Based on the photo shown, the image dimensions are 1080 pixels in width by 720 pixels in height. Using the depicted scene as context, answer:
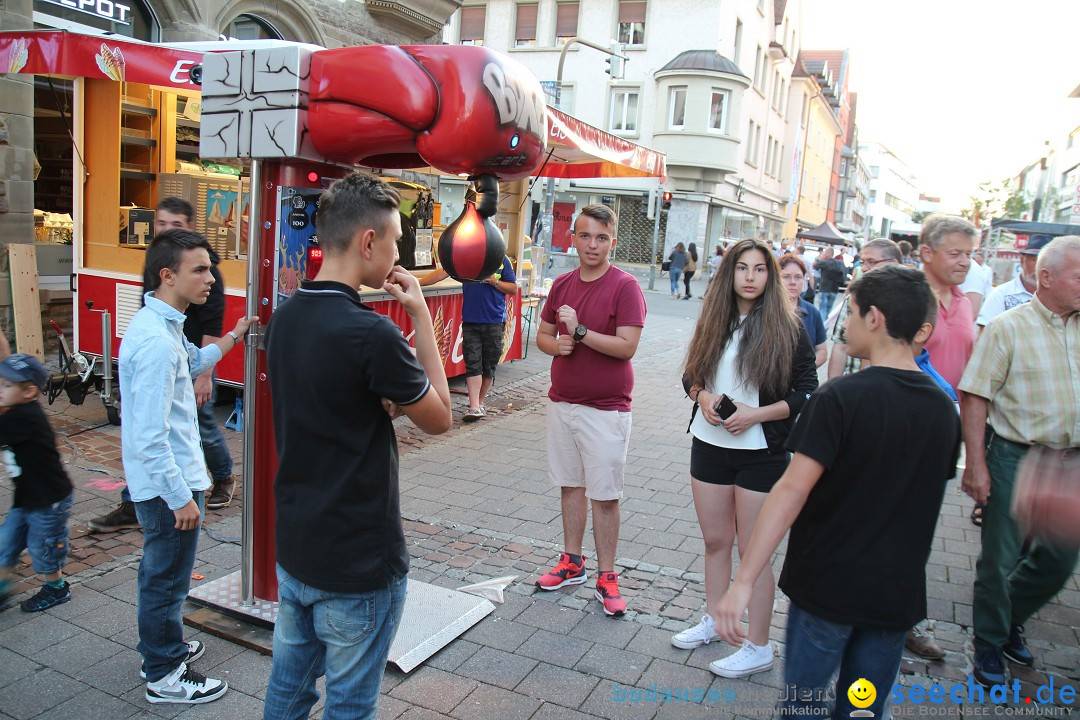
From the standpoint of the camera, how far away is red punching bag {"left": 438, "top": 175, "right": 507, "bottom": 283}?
329 cm

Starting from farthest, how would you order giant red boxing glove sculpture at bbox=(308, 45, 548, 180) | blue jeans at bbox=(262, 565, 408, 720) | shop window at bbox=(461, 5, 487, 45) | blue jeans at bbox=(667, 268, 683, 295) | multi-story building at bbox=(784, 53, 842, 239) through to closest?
multi-story building at bbox=(784, 53, 842, 239) < shop window at bbox=(461, 5, 487, 45) < blue jeans at bbox=(667, 268, 683, 295) < giant red boxing glove sculpture at bbox=(308, 45, 548, 180) < blue jeans at bbox=(262, 565, 408, 720)

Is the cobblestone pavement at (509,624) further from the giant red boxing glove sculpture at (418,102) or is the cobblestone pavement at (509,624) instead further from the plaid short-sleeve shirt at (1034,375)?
the giant red boxing glove sculpture at (418,102)

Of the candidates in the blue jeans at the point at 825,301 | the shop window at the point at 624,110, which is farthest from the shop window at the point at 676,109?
the blue jeans at the point at 825,301

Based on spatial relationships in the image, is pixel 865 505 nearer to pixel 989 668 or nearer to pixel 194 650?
pixel 989 668

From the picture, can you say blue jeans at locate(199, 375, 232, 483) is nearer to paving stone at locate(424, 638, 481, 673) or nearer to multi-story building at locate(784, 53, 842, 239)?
paving stone at locate(424, 638, 481, 673)

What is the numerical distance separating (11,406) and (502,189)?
7217mm

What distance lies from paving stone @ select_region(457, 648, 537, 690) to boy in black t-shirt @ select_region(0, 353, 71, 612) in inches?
72.3

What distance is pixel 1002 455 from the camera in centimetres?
346

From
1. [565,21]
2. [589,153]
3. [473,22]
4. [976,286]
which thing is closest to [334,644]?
[976,286]

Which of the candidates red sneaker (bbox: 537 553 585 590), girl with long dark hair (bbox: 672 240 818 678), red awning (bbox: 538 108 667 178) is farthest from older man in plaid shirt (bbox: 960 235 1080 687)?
red awning (bbox: 538 108 667 178)

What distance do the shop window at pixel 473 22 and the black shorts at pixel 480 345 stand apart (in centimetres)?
2988

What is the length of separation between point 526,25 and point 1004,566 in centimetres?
3397

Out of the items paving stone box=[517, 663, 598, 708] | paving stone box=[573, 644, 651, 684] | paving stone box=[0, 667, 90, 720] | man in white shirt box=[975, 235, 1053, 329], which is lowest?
paving stone box=[0, 667, 90, 720]

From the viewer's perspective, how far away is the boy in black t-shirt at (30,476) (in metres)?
3.09
